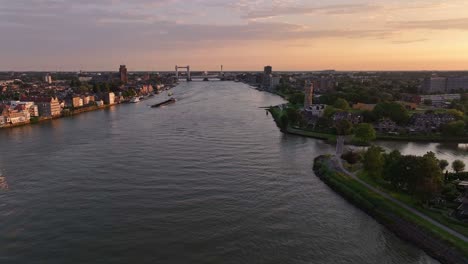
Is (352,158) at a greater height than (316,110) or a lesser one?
lesser

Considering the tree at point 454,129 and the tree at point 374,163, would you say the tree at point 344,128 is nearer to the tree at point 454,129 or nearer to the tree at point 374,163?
the tree at point 454,129

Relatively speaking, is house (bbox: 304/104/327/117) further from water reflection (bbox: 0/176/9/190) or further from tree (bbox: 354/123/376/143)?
water reflection (bbox: 0/176/9/190)

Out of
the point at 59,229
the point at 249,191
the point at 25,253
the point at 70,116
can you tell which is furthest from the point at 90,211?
the point at 70,116

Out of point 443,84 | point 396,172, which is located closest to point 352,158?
point 396,172

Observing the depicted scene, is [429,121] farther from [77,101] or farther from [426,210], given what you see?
[77,101]

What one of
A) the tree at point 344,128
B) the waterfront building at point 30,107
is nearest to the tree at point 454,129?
the tree at point 344,128

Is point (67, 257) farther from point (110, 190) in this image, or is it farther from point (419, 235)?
point (419, 235)

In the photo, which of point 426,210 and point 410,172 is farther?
point 410,172
